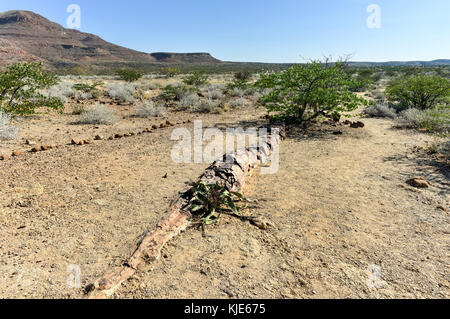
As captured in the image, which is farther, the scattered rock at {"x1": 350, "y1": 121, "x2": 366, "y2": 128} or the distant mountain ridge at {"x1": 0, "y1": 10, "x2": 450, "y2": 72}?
the distant mountain ridge at {"x1": 0, "y1": 10, "x2": 450, "y2": 72}

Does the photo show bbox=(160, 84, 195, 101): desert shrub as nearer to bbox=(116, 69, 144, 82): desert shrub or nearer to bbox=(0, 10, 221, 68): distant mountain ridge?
bbox=(116, 69, 144, 82): desert shrub

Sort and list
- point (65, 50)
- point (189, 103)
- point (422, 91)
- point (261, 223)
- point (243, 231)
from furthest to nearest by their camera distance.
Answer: point (65, 50)
point (189, 103)
point (422, 91)
point (261, 223)
point (243, 231)

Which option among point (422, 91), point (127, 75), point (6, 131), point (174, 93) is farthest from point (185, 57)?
point (6, 131)

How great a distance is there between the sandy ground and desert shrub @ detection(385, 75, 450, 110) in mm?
6213

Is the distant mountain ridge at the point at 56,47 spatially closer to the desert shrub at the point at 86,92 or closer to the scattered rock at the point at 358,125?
the desert shrub at the point at 86,92

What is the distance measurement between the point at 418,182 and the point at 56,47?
324 feet

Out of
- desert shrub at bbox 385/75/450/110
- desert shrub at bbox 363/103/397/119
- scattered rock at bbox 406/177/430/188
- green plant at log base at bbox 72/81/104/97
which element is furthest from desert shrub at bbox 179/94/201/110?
scattered rock at bbox 406/177/430/188

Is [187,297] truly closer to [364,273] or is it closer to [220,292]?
[220,292]

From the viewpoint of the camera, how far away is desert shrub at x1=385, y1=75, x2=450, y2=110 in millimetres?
9531

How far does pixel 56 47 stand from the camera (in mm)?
76938

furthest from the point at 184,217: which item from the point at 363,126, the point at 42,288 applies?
the point at 363,126

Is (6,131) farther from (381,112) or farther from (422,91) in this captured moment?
(422,91)

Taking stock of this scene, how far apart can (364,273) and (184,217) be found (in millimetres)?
2088

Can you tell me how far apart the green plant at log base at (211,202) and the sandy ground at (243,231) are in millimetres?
170
